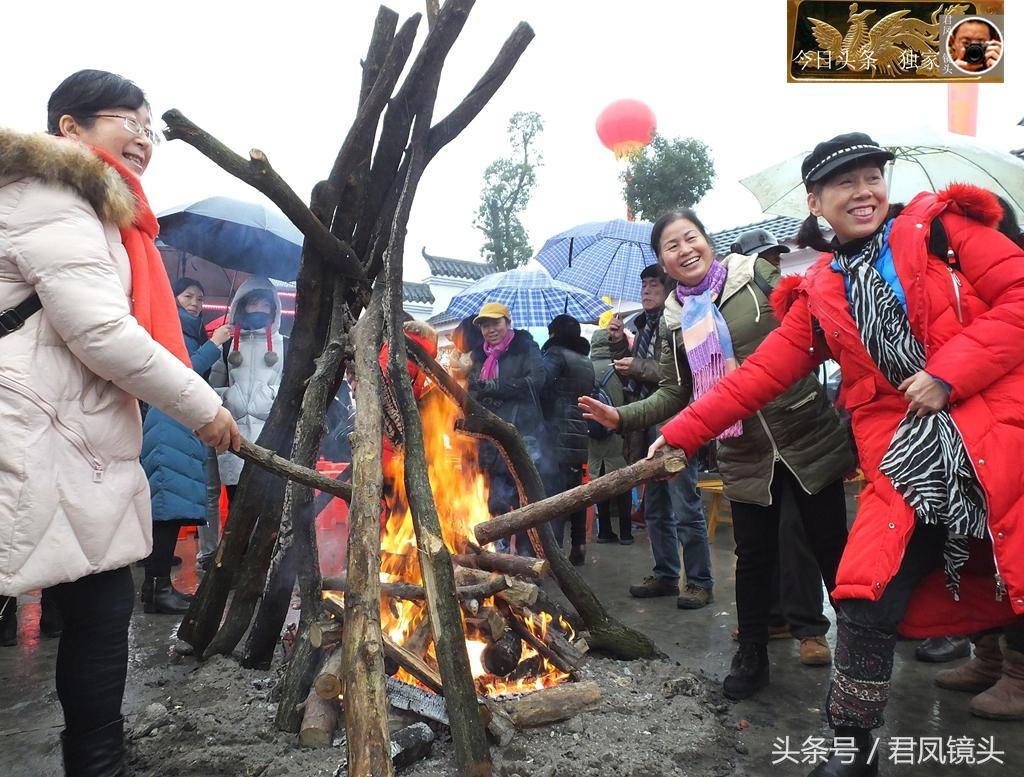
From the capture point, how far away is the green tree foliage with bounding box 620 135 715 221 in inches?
860

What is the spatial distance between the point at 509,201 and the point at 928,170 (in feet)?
83.3

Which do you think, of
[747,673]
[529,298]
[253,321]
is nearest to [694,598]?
[747,673]

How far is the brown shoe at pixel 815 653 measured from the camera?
378 cm

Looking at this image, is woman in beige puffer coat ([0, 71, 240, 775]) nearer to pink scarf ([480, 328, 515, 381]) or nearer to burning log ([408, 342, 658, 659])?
burning log ([408, 342, 658, 659])

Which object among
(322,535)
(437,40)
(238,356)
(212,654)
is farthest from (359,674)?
(322,535)

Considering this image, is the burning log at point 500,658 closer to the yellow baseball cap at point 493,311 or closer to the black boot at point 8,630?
the black boot at point 8,630

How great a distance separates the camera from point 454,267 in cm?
2847

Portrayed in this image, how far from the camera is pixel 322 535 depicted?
261 inches

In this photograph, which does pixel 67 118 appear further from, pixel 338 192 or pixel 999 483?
pixel 999 483

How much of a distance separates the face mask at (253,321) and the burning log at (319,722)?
11.6ft

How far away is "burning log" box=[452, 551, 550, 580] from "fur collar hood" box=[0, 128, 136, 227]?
2.43 meters

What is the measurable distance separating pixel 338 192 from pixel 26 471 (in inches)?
89.8

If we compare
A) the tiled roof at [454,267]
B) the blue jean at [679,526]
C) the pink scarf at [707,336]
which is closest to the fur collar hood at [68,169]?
the pink scarf at [707,336]

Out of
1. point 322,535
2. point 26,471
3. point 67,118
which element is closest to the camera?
point 26,471
